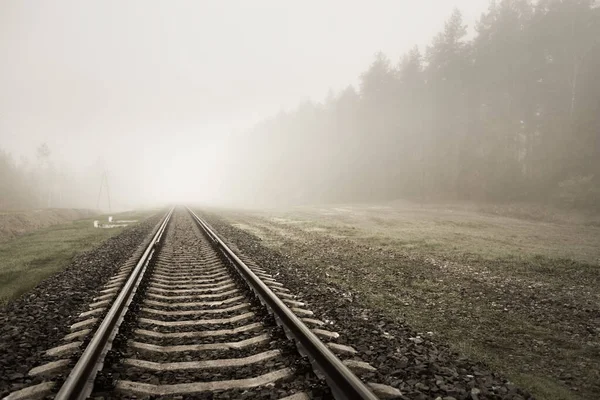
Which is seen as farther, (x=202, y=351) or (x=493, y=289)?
(x=493, y=289)

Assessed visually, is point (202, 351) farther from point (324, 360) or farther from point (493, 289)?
point (493, 289)

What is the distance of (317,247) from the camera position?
520 inches

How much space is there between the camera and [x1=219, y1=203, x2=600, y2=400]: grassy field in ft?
14.8

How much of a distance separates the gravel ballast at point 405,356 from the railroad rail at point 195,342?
644mm

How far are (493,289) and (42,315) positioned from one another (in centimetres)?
924

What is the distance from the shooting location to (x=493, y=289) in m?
7.69

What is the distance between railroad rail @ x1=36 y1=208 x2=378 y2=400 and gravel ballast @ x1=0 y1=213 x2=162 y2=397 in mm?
735

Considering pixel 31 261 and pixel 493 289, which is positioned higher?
pixel 31 261

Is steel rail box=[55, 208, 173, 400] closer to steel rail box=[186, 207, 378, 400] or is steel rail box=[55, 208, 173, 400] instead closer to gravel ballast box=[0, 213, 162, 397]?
gravel ballast box=[0, 213, 162, 397]

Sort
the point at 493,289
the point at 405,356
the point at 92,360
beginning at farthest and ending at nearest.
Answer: the point at 493,289 → the point at 405,356 → the point at 92,360

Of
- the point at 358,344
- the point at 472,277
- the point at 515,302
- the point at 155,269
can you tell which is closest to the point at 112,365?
the point at 358,344

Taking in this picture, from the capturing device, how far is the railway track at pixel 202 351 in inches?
124

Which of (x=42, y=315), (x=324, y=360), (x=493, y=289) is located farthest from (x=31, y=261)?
(x=493, y=289)

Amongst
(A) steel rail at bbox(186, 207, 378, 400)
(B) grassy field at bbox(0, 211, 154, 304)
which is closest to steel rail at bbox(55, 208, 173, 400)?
(A) steel rail at bbox(186, 207, 378, 400)
